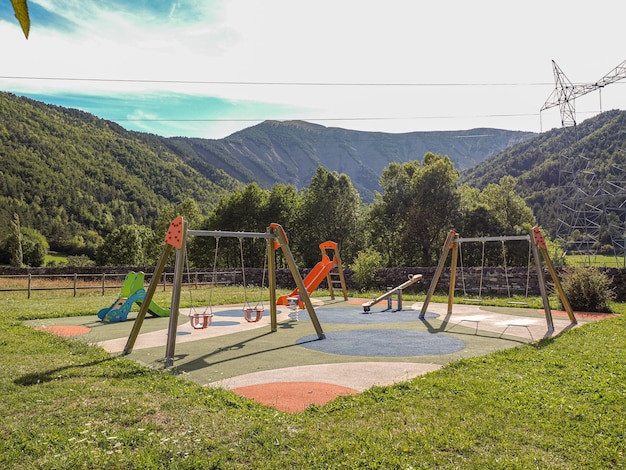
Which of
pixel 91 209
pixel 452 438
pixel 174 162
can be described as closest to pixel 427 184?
pixel 452 438

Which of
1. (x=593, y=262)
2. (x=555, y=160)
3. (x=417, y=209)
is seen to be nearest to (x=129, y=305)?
(x=417, y=209)

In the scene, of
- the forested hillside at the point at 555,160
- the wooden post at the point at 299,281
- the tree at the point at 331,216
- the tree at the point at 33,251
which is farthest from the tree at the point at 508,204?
the tree at the point at 33,251

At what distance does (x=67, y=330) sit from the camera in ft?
32.9

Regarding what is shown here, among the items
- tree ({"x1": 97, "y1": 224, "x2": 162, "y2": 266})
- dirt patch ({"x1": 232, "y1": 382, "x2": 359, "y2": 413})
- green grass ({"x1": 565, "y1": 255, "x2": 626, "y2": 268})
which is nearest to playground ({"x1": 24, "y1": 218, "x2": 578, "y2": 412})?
dirt patch ({"x1": 232, "y1": 382, "x2": 359, "y2": 413})

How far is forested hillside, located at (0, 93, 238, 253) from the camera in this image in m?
91.9

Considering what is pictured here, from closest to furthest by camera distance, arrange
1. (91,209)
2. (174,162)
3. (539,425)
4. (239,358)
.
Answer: (539,425) → (239,358) → (91,209) → (174,162)

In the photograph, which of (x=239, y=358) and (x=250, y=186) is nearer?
(x=239, y=358)

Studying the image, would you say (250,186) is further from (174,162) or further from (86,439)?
(174,162)

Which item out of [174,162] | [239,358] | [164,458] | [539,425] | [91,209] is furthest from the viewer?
[174,162]

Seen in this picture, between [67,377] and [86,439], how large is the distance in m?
A: 2.34

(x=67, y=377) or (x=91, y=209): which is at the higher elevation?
(x=91, y=209)

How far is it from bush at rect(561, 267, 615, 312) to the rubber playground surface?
1.53 meters

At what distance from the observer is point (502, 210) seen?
46.8 m

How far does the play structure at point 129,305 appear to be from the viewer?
38.5 ft
